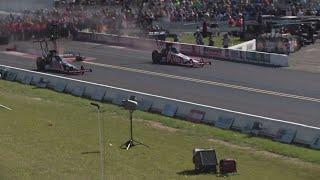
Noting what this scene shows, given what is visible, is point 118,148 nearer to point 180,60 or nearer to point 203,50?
point 180,60

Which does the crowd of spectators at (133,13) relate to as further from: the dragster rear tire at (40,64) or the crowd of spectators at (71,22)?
the dragster rear tire at (40,64)

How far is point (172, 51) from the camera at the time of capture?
39.6 m

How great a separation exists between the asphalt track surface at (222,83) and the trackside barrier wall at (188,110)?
6.84 ft

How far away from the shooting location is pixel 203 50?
144 ft

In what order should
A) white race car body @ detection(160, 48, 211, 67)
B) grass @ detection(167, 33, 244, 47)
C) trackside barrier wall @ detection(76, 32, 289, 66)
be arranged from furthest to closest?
grass @ detection(167, 33, 244, 47) < trackside barrier wall @ detection(76, 32, 289, 66) < white race car body @ detection(160, 48, 211, 67)

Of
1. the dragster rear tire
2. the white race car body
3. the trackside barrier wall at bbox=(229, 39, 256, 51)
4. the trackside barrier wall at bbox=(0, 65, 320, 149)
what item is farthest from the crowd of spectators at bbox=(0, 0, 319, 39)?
the trackside barrier wall at bbox=(0, 65, 320, 149)

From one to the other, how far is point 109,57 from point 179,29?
591 inches

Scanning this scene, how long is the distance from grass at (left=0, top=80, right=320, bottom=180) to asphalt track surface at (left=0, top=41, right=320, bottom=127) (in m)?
3.59

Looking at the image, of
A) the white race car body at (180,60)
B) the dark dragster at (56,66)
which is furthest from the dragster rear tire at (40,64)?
the white race car body at (180,60)

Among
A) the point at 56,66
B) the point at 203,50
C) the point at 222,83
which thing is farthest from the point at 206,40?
the point at 222,83

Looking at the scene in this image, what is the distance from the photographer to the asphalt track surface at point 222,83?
27.6m

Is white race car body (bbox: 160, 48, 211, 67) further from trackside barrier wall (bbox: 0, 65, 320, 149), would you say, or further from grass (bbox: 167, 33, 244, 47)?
grass (bbox: 167, 33, 244, 47)

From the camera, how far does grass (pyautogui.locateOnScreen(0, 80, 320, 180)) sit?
17906 millimetres

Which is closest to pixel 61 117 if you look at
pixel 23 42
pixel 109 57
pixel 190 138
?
pixel 190 138
